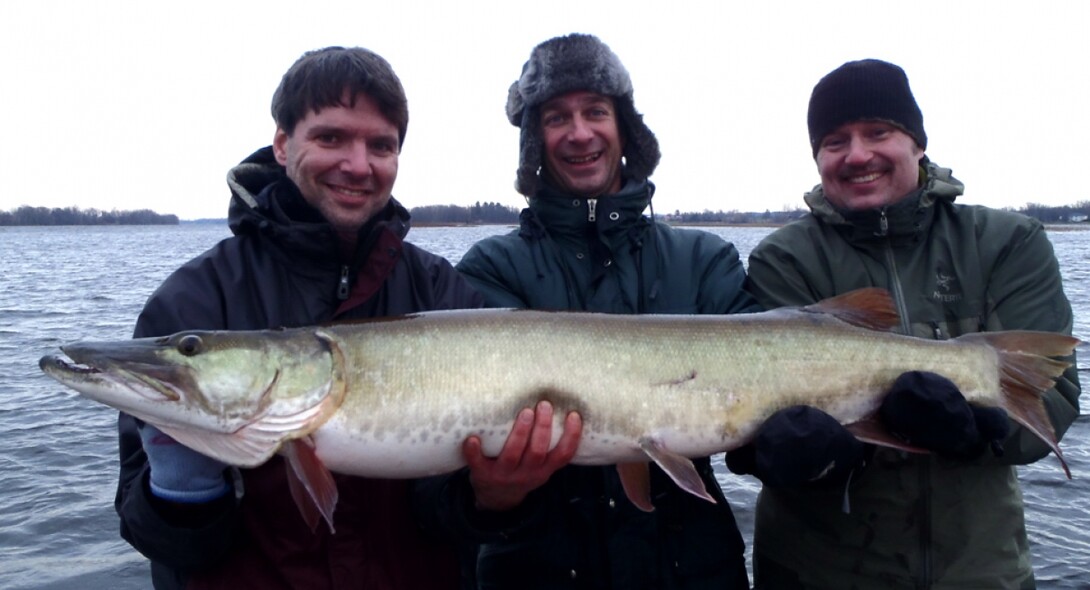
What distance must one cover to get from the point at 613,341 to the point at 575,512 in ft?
2.62

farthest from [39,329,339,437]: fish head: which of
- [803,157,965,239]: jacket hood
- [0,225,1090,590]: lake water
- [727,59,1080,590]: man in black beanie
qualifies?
[0,225,1090,590]: lake water

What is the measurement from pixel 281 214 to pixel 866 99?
9.02ft

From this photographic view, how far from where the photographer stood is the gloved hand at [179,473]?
9.39 feet

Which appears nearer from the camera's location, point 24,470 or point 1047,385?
point 1047,385

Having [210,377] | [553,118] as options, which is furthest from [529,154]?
[210,377]

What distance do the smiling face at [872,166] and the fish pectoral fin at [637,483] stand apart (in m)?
1.67

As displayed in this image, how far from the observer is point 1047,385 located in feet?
11.7

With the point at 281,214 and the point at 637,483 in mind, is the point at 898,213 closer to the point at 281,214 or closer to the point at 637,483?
the point at 637,483

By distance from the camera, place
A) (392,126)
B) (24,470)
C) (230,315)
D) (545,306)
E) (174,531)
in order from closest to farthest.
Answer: (174,531), (230,315), (392,126), (545,306), (24,470)

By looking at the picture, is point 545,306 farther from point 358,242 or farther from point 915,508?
point 915,508

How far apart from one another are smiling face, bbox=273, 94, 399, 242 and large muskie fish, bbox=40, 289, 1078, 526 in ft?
1.64

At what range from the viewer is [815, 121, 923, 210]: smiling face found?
13.0ft

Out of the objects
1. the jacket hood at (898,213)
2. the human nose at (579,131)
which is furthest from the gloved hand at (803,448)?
the human nose at (579,131)

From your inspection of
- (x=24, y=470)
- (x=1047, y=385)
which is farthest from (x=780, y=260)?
(x=24, y=470)
